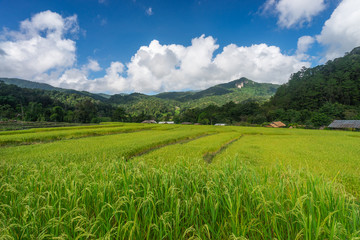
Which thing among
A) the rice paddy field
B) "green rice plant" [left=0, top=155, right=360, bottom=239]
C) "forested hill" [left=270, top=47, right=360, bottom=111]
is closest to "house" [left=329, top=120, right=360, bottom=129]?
"forested hill" [left=270, top=47, right=360, bottom=111]

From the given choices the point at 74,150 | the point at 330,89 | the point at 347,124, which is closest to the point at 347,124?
the point at 347,124

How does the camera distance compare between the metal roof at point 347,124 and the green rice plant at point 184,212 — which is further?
the metal roof at point 347,124

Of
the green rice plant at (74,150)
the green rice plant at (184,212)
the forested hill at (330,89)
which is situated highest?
the forested hill at (330,89)

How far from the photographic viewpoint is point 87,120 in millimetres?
64688

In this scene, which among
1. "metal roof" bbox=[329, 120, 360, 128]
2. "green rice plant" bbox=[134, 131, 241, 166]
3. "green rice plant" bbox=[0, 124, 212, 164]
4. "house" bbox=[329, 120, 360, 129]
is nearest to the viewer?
"green rice plant" bbox=[134, 131, 241, 166]

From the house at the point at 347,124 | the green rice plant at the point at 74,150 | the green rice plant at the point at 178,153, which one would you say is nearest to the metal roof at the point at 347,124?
the house at the point at 347,124

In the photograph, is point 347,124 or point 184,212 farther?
point 347,124

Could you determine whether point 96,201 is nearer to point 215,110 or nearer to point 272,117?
point 272,117

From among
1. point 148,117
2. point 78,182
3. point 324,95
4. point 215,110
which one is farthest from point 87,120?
point 324,95

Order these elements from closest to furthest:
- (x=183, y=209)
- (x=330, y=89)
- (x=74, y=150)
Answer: (x=183, y=209)
(x=74, y=150)
(x=330, y=89)

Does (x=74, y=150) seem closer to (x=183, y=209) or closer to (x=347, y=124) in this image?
(x=183, y=209)

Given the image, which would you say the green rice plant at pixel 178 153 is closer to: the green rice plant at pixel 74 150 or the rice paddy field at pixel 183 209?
the green rice plant at pixel 74 150

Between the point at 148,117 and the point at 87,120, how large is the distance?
31.6 meters

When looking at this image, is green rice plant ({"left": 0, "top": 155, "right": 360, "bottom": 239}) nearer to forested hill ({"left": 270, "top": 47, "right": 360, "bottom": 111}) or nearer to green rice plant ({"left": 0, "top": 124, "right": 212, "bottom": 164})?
green rice plant ({"left": 0, "top": 124, "right": 212, "bottom": 164})
